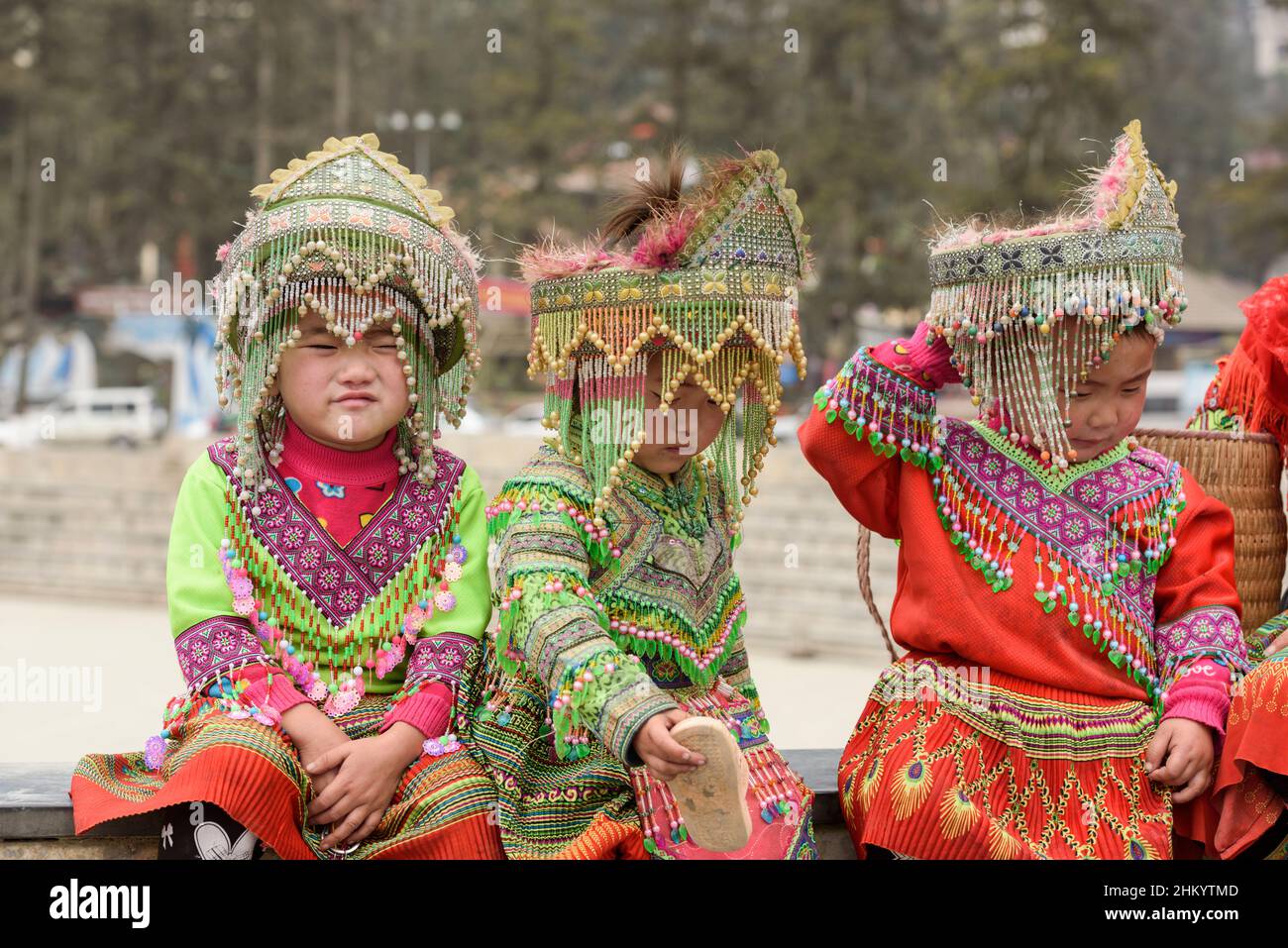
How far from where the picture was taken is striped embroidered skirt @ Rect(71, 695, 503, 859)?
2355 mm

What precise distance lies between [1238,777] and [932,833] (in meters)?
0.58

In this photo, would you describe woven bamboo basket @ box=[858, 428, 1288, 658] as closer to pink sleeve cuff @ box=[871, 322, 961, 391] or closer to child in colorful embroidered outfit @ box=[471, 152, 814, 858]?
pink sleeve cuff @ box=[871, 322, 961, 391]

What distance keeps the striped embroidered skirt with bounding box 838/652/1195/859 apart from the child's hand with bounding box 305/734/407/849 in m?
0.86

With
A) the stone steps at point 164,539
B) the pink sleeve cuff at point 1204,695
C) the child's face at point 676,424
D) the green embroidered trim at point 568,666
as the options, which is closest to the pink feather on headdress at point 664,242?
the child's face at point 676,424

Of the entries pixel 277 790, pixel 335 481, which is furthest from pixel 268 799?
pixel 335 481

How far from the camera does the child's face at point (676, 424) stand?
103 inches

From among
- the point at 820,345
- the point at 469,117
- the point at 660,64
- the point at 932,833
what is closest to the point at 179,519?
the point at 932,833

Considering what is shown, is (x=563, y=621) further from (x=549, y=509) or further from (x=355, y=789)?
(x=355, y=789)

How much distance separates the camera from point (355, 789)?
8.20 ft

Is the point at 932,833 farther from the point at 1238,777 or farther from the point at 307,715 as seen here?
the point at 307,715

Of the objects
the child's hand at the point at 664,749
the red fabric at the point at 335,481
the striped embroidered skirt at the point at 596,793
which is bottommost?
the striped embroidered skirt at the point at 596,793

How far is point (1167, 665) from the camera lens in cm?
275

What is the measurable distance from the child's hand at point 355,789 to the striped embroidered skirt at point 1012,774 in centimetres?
86

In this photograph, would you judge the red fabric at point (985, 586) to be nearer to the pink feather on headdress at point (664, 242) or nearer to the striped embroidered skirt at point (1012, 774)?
the striped embroidered skirt at point (1012, 774)
